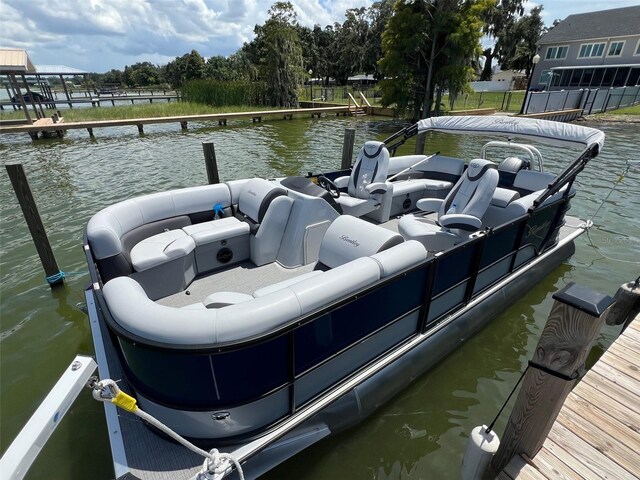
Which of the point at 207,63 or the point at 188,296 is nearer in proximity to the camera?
the point at 188,296

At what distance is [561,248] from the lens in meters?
5.64

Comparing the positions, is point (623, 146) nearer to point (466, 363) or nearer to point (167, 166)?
point (466, 363)

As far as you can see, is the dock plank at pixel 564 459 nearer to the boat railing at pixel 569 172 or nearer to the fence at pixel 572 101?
the boat railing at pixel 569 172

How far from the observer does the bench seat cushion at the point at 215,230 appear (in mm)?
4069

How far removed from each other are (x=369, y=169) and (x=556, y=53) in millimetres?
41819

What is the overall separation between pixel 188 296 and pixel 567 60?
44787 millimetres

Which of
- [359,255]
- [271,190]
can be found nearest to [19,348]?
[271,190]

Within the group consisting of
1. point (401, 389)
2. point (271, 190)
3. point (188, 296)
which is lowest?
point (401, 389)

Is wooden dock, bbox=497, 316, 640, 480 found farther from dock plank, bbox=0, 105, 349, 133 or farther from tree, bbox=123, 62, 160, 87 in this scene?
tree, bbox=123, 62, 160, 87

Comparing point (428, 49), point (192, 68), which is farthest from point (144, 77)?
point (428, 49)

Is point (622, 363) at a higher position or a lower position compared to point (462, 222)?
lower

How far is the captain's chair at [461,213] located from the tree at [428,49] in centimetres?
1625

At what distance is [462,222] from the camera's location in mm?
4363

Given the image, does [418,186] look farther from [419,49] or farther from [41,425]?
[419,49]
